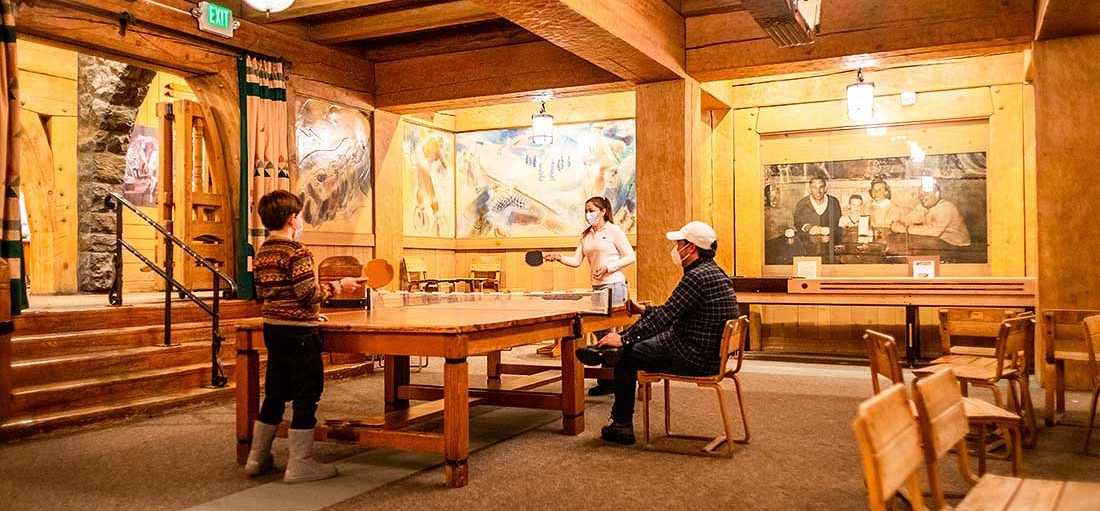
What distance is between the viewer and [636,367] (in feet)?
16.7

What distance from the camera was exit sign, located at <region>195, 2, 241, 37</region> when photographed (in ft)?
24.8

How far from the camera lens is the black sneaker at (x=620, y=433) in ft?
16.8

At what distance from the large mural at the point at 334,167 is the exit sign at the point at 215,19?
122 cm

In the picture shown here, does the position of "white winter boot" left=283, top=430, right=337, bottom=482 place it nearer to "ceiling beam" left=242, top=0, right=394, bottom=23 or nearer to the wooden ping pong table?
the wooden ping pong table

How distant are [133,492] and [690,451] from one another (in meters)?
2.93

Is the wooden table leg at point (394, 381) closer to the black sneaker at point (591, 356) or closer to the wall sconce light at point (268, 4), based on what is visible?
the black sneaker at point (591, 356)

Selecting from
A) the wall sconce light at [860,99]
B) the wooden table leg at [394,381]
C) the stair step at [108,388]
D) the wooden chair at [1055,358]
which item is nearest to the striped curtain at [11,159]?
the stair step at [108,388]

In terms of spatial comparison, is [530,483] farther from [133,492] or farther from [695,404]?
[695,404]

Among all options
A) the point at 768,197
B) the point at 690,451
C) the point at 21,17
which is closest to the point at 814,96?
the point at 768,197

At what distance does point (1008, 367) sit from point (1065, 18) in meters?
3.39

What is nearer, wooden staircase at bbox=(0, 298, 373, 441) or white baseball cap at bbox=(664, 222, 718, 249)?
white baseball cap at bbox=(664, 222, 718, 249)

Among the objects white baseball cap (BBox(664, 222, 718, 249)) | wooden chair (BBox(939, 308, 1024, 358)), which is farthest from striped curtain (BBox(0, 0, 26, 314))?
wooden chair (BBox(939, 308, 1024, 358))

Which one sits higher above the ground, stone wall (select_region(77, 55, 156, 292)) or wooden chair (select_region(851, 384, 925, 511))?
stone wall (select_region(77, 55, 156, 292))

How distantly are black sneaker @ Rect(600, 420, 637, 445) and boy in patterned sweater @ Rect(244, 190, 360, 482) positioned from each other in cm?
166
